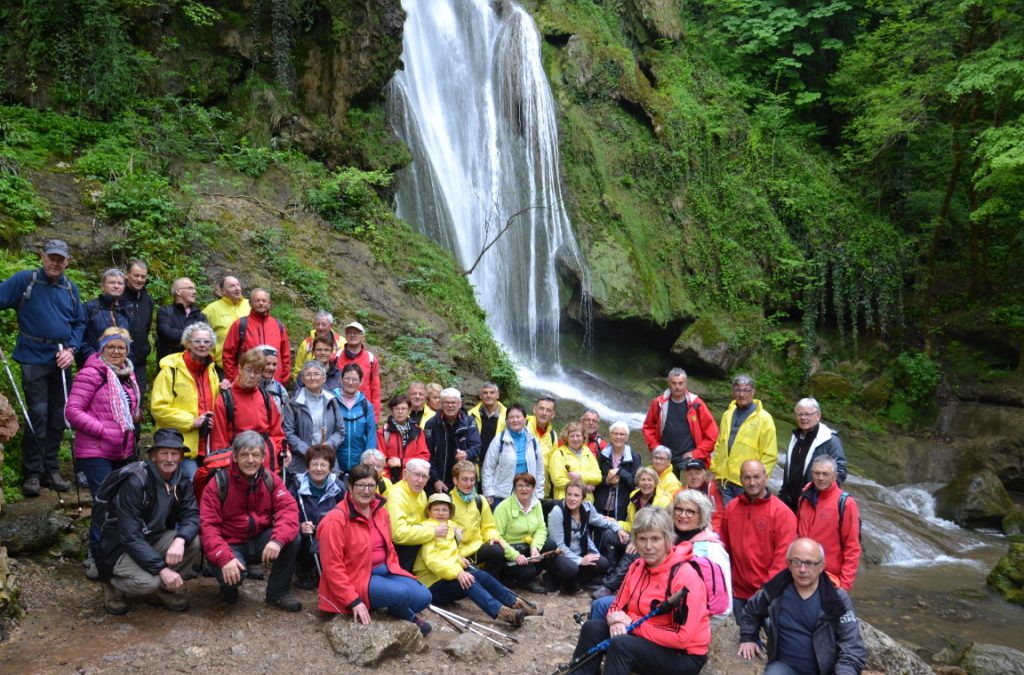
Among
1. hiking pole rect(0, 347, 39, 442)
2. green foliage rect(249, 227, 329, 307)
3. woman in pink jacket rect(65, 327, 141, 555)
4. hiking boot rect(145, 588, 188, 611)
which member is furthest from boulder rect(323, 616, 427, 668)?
green foliage rect(249, 227, 329, 307)

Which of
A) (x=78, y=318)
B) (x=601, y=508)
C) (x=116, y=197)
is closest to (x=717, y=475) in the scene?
(x=601, y=508)

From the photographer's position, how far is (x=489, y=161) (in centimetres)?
1608

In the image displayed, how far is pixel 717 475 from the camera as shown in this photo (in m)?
6.92

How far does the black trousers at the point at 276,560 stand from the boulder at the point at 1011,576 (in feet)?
31.6

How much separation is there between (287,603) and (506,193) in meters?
12.1

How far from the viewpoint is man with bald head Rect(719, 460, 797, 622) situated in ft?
17.3

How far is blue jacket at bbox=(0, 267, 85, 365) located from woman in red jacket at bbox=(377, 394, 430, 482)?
106 inches

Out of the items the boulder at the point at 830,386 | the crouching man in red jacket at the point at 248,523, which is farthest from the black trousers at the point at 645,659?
the boulder at the point at 830,386

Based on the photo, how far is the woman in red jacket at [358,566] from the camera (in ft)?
16.1

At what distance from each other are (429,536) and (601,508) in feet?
7.64

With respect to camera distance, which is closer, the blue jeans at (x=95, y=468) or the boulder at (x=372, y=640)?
the boulder at (x=372, y=640)

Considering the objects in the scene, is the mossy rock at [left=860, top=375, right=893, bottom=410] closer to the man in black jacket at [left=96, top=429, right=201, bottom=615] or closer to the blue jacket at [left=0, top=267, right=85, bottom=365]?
the man in black jacket at [left=96, top=429, right=201, bottom=615]

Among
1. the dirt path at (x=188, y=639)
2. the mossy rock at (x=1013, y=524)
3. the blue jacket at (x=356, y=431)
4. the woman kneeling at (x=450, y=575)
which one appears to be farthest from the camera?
the mossy rock at (x=1013, y=524)

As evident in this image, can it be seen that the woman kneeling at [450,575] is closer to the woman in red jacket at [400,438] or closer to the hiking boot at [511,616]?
the hiking boot at [511,616]
